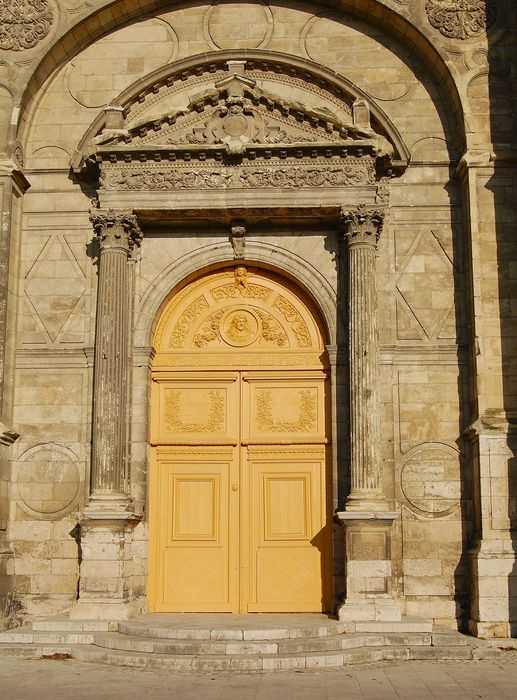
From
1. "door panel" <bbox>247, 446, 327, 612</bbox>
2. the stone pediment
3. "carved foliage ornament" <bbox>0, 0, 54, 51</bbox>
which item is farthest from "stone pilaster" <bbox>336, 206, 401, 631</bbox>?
"carved foliage ornament" <bbox>0, 0, 54, 51</bbox>

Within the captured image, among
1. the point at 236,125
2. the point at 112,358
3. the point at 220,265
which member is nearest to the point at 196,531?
the point at 112,358

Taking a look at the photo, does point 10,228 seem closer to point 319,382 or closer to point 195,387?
point 195,387

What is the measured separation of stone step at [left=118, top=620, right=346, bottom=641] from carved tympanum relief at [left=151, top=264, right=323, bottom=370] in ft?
13.0

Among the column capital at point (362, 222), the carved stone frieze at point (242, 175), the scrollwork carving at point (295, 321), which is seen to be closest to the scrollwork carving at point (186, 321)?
the scrollwork carving at point (295, 321)

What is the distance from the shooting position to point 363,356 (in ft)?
41.4

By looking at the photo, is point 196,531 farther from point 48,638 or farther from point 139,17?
point 139,17

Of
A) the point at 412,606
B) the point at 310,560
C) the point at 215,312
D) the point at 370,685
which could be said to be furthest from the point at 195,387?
the point at 370,685

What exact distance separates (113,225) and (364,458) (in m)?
4.48

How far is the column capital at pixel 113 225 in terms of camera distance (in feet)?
42.7

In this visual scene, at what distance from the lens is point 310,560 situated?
12875 mm

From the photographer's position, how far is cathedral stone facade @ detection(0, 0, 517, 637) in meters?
12.6

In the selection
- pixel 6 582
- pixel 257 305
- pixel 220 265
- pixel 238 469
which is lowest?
pixel 6 582

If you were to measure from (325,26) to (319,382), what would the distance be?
201 inches

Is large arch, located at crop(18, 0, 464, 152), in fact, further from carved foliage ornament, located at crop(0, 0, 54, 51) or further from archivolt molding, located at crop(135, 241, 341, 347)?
archivolt molding, located at crop(135, 241, 341, 347)
